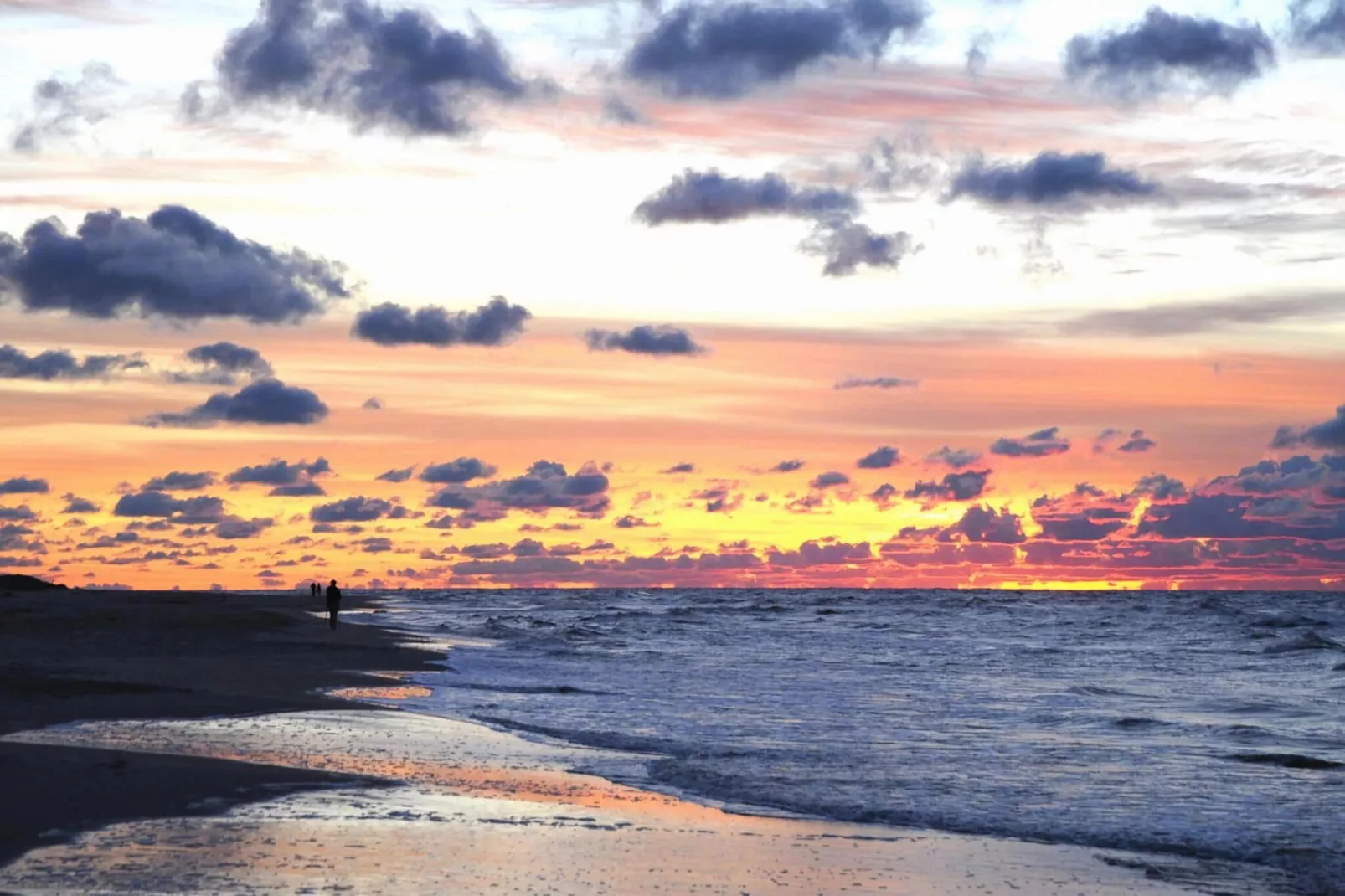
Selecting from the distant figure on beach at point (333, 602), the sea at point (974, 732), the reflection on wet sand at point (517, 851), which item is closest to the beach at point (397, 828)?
the reflection on wet sand at point (517, 851)

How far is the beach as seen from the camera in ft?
39.4

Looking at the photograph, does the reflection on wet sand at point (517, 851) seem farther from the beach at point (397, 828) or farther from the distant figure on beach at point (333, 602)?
the distant figure on beach at point (333, 602)

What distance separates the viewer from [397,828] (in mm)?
13961

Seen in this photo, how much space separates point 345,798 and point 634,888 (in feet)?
16.6

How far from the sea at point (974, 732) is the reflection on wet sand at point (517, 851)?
50.1 inches

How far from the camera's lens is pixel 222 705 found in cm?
2558

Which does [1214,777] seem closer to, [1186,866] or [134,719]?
[1186,866]

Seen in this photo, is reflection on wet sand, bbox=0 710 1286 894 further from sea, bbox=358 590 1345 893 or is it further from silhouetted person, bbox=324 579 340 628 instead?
silhouetted person, bbox=324 579 340 628

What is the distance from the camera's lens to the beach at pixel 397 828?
12.0 m

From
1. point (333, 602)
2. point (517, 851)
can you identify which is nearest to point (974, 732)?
point (517, 851)

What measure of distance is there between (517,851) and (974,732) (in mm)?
14941

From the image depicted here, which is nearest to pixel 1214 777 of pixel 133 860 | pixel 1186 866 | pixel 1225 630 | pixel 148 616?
pixel 1186 866

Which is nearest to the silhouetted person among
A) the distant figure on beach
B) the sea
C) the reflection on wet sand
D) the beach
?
the distant figure on beach

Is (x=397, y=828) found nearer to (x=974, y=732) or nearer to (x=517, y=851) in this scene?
(x=517, y=851)
